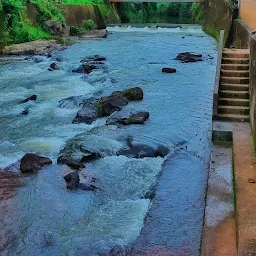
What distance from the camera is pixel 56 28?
994 inches

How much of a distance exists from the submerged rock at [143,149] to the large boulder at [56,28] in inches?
650

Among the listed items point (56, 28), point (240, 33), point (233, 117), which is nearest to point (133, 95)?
point (233, 117)

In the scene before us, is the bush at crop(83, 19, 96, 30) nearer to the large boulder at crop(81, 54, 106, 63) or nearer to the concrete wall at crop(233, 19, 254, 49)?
the large boulder at crop(81, 54, 106, 63)

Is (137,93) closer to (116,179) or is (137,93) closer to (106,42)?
(116,179)

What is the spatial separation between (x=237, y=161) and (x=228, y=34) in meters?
11.8

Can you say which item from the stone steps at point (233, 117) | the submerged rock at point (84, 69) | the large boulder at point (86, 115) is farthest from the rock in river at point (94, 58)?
the stone steps at point (233, 117)

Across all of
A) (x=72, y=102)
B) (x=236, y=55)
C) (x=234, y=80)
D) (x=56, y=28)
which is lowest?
(x=72, y=102)

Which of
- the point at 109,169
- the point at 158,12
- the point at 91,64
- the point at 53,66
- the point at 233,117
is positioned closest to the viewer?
the point at 109,169

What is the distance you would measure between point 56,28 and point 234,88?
1727cm

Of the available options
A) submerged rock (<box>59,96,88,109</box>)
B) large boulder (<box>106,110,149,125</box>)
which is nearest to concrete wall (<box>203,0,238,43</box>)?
submerged rock (<box>59,96,88,109</box>)

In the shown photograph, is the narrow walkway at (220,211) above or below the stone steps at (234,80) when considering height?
below

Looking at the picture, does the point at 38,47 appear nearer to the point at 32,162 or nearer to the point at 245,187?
the point at 32,162

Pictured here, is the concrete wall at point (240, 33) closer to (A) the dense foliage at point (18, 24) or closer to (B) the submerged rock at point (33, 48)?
(B) the submerged rock at point (33, 48)

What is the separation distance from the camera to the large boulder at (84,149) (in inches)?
354
